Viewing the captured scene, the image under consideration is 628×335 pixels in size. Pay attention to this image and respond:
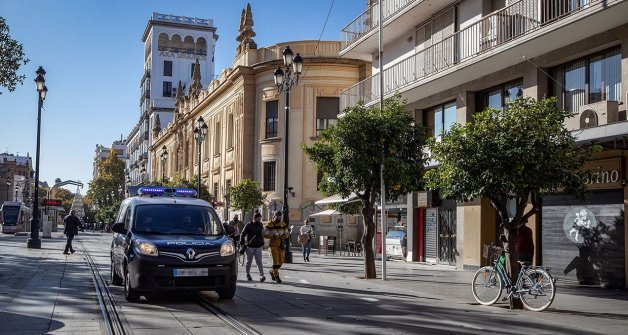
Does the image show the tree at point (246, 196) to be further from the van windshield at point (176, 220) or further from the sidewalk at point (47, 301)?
the van windshield at point (176, 220)

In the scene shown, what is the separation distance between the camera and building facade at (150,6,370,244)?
43062 mm

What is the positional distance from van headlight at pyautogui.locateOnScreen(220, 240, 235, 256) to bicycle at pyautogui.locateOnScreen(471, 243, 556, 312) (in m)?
4.69

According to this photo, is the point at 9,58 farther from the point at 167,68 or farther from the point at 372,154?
the point at 167,68

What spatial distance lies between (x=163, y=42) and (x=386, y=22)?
260ft

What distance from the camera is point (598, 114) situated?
15891 millimetres

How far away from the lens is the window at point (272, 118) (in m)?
44.7

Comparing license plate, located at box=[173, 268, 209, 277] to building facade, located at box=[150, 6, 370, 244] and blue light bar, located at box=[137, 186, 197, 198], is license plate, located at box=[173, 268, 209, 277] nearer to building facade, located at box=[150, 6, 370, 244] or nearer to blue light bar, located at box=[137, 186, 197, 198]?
blue light bar, located at box=[137, 186, 197, 198]

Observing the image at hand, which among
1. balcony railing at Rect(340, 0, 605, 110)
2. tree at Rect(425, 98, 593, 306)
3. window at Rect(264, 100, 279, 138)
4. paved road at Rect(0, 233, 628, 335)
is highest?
window at Rect(264, 100, 279, 138)

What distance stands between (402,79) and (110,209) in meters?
76.4


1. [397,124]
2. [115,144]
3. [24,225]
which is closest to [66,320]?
[397,124]

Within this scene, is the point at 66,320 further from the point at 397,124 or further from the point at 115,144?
the point at 115,144

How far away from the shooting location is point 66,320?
988cm

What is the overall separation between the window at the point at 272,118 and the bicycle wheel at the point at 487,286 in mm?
32177

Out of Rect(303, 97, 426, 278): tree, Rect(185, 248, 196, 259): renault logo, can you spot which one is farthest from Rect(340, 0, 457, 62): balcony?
Rect(185, 248, 196, 259): renault logo
